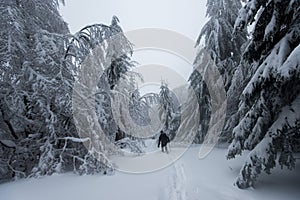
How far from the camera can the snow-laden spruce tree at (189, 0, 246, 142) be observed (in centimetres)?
1575

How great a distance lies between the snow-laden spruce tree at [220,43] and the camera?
15750 mm

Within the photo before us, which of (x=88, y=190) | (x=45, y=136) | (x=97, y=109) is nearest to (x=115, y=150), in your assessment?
(x=97, y=109)

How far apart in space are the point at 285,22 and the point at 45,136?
8.08 meters

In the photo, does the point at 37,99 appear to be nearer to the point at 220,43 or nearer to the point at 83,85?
the point at 83,85

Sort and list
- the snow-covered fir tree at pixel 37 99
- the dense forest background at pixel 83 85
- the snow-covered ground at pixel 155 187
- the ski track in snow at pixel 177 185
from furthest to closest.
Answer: the snow-covered fir tree at pixel 37 99 < the ski track in snow at pixel 177 185 < the snow-covered ground at pixel 155 187 < the dense forest background at pixel 83 85

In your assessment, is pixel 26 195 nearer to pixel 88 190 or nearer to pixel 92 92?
pixel 88 190

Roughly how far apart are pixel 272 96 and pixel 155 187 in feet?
12.6

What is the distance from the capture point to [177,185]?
7.61 m

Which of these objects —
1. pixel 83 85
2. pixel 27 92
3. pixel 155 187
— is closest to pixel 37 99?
pixel 27 92

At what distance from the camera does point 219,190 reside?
6484mm

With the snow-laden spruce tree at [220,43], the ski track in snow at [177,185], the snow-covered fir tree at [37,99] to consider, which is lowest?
the ski track in snow at [177,185]

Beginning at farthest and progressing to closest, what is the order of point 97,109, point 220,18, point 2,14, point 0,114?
point 220,18
point 97,109
point 0,114
point 2,14

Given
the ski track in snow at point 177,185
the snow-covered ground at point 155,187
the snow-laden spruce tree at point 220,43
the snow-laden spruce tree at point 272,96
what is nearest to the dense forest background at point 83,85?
the snow-laden spruce tree at point 272,96

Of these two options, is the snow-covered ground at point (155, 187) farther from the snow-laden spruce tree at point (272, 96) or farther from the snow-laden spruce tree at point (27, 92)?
the snow-laden spruce tree at point (27, 92)
